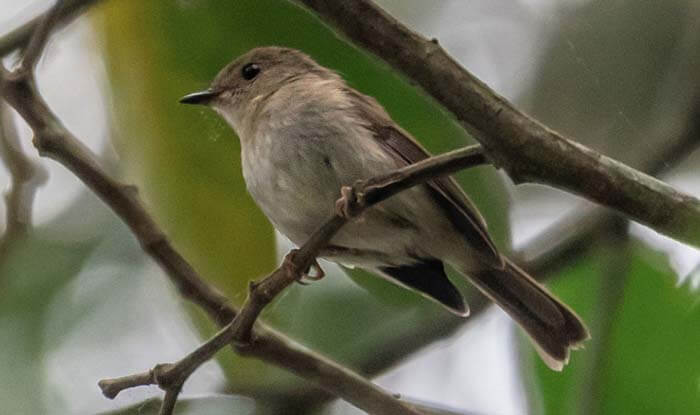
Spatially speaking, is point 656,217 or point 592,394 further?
point 592,394

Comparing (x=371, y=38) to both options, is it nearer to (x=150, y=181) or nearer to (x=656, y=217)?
(x=656, y=217)

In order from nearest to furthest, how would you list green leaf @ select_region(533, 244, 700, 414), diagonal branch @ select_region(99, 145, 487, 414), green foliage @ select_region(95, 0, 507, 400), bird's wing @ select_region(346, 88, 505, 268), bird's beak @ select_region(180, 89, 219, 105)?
green leaf @ select_region(533, 244, 700, 414), diagonal branch @ select_region(99, 145, 487, 414), green foliage @ select_region(95, 0, 507, 400), bird's beak @ select_region(180, 89, 219, 105), bird's wing @ select_region(346, 88, 505, 268)

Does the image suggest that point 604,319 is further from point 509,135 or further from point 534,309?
point 534,309

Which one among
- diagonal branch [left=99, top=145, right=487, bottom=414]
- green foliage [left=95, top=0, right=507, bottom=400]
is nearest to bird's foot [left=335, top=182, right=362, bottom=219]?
diagonal branch [left=99, top=145, right=487, bottom=414]

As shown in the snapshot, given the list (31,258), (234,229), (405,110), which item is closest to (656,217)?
(405,110)

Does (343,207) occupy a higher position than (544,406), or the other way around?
(343,207)

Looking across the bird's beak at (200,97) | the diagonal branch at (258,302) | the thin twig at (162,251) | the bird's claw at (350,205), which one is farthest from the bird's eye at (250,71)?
the bird's claw at (350,205)

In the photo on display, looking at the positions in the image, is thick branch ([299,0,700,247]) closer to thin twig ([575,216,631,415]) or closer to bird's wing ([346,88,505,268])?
thin twig ([575,216,631,415])
